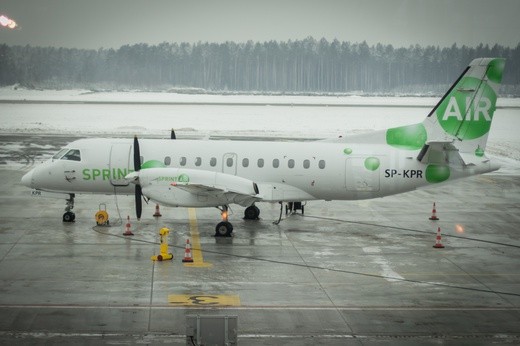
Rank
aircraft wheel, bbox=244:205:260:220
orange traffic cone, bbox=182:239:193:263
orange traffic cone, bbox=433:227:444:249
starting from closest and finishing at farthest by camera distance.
A: orange traffic cone, bbox=182:239:193:263 → orange traffic cone, bbox=433:227:444:249 → aircraft wheel, bbox=244:205:260:220

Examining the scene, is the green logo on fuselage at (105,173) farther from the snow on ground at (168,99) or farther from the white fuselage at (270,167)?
the snow on ground at (168,99)

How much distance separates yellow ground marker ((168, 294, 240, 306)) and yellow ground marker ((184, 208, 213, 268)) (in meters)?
3.17

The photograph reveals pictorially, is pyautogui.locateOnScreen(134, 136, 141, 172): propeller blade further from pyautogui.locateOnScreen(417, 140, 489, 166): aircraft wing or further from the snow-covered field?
the snow-covered field

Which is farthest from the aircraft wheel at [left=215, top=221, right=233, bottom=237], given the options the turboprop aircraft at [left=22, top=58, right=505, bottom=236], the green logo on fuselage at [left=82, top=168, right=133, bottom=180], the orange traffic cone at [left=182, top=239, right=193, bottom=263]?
the green logo on fuselage at [left=82, top=168, right=133, bottom=180]

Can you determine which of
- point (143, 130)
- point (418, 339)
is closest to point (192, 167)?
point (418, 339)

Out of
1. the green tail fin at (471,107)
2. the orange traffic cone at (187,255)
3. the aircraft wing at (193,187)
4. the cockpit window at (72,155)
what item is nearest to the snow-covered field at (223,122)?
the green tail fin at (471,107)

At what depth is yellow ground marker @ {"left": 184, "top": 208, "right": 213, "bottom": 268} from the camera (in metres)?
21.5

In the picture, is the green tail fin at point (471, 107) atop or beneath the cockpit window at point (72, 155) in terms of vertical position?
atop

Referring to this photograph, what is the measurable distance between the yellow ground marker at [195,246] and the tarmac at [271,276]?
41mm

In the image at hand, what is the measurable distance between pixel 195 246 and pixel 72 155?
677 centimetres

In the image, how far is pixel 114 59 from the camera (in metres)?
197

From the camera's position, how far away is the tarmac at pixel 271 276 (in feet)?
51.5

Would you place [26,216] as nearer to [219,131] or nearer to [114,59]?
[219,131]

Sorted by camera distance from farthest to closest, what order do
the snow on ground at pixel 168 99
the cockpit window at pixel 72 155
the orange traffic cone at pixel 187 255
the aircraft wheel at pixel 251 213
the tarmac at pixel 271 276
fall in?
the snow on ground at pixel 168 99 → the aircraft wheel at pixel 251 213 → the cockpit window at pixel 72 155 → the orange traffic cone at pixel 187 255 → the tarmac at pixel 271 276
